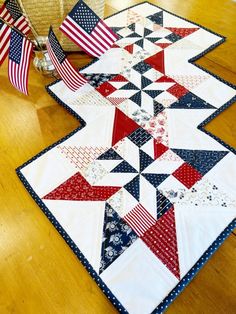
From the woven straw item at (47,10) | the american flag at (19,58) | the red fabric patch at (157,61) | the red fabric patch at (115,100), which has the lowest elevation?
the red fabric patch at (115,100)

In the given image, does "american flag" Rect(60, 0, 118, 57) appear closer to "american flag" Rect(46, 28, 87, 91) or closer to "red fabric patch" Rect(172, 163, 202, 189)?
"american flag" Rect(46, 28, 87, 91)

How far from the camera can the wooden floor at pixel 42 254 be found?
2.14 feet

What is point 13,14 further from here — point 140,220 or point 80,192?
point 140,220

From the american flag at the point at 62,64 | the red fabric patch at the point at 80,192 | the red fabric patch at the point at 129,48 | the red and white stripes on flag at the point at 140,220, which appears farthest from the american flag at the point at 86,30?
the red and white stripes on flag at the point at 140,220

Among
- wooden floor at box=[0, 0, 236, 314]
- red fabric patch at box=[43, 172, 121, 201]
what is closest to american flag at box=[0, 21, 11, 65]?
wooden floor at box=[0, 0, 236, 314]

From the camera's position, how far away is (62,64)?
97cm

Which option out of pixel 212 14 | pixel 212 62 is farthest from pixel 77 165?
pixel 212 14

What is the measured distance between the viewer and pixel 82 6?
96 centimetres

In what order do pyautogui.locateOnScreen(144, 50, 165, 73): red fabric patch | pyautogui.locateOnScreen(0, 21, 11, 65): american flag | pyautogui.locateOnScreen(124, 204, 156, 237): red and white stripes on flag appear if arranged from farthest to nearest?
1. pyautogui.locateOnScreen(144, 50, 165, 73): red fabric patch
2. pyautogui.locateOnScreen(0, 21, 11, 65): american flag
3. pyautogui.locateOnScreen(124, 204, 156, 237): red and white stripes on flag

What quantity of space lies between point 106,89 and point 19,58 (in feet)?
1.19

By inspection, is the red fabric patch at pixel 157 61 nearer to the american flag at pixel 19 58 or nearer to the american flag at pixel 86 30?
the american flag at pixel 86 30

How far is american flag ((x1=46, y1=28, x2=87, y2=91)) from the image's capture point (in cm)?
92

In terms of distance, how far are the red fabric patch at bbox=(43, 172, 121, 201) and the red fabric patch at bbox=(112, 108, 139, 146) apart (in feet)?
0.63

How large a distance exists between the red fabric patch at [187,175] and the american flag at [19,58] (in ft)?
2.05
